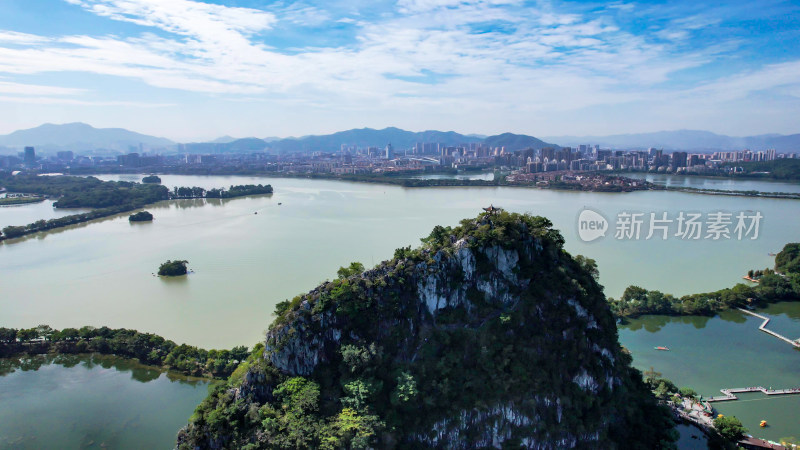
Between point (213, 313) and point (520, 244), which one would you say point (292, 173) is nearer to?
point (213, 313)

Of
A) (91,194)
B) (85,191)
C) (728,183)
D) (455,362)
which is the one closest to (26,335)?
(455,362)

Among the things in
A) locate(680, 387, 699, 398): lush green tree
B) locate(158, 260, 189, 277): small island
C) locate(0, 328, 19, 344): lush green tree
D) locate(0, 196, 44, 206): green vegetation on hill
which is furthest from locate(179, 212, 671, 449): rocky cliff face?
locate(0, 196, 44, 206): green vegetation on hill

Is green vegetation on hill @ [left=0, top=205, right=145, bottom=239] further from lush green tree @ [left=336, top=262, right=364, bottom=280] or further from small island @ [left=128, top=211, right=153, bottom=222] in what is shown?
lush green tree @ [left=336, top=262, right=364, bottom=280]

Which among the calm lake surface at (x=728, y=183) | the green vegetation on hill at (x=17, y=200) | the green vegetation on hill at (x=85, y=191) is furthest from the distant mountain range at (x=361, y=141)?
the green vegetation on hill at (x=17, y=200)

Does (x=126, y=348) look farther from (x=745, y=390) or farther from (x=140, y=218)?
(x=140, y=218)

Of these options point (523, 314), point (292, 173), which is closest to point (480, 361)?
point (523, 314)
